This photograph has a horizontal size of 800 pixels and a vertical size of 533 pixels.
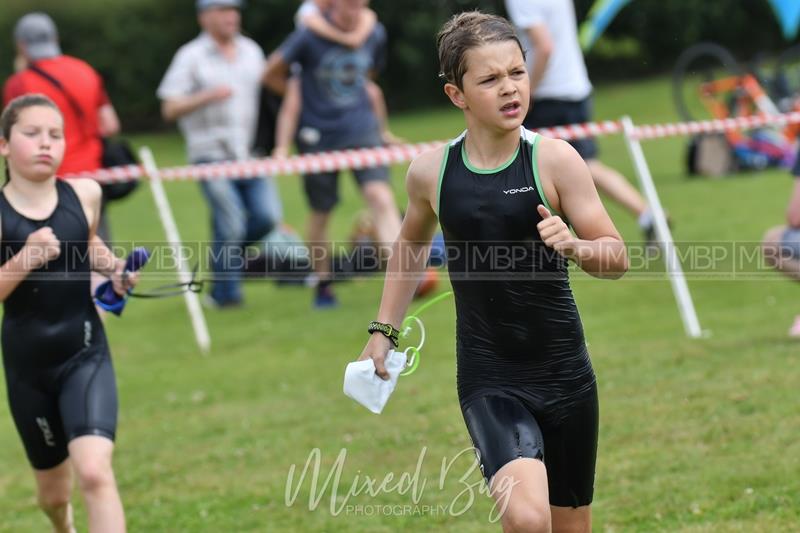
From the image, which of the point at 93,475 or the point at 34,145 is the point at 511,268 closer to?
the point at 93,475

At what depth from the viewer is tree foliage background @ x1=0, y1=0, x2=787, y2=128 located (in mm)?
37344

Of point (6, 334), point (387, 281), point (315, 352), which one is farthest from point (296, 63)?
point (387, 281)

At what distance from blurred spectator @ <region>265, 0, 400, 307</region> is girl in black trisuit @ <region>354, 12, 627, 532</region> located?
577 cm

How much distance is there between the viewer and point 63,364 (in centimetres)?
484

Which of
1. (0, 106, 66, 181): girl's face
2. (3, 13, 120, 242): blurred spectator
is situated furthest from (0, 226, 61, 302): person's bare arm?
(3, 13, 120, 242): blurred spectator

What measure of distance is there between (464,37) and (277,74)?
6.51 meters

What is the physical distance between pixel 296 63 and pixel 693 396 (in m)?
5.04

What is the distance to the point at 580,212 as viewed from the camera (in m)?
3.67

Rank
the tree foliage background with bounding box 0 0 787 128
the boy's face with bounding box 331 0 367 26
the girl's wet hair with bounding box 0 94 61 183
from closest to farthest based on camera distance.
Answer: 1. the girl's wet hair with bounding box 0 94 61 183
2. the boy's face with bounding box 331 0 367 26
3. the tree foliage background with bounding box 0 0 787 128

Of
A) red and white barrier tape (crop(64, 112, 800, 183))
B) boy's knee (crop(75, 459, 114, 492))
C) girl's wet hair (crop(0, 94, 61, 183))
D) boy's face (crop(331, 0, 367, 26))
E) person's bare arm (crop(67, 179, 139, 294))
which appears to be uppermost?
boy's face (crop(331, 0, 367, 26))

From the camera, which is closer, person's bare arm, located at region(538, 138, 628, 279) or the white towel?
person's bare arm, located at region(538, 138, 628, 279)

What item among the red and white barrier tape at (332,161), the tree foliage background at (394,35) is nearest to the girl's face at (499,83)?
the red and white barrier tape at (332,161)

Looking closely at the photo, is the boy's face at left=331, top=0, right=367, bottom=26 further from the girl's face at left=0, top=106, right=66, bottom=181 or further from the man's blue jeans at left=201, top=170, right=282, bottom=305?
the girl's face at left=0, top=106, right=66, bottom=181

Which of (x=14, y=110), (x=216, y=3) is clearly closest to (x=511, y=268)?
(x=14, y=110)
